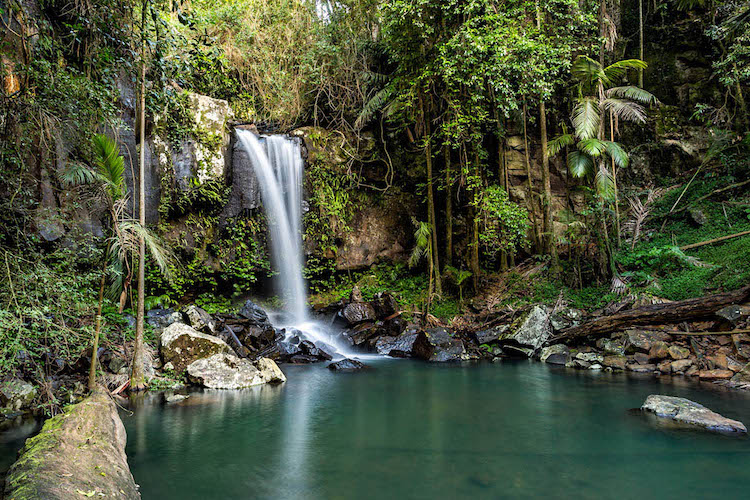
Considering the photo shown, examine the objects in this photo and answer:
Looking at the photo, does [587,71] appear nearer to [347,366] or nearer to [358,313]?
[358,313]

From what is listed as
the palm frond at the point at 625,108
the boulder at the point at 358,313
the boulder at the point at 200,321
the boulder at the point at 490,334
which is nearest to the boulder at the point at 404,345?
the boulder at the point at 358,313

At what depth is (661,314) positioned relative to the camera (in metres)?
8.04

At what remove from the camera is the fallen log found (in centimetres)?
761

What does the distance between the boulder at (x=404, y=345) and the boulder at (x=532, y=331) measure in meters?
1.87

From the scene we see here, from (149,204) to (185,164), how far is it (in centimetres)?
144

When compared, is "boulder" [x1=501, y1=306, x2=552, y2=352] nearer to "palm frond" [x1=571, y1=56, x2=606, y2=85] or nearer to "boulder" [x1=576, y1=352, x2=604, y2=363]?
"boulder" [x1=576, y1=352, x2=604, y2=363]

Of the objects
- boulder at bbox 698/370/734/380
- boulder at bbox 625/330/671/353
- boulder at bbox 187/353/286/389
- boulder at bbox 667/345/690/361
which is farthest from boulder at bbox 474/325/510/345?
boulder at bbox 187/353/286/389

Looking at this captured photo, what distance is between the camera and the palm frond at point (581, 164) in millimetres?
10453

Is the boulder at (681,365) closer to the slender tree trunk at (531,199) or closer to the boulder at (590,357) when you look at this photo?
the boulder at (590,357)

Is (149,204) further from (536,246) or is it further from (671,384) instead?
(671,384)

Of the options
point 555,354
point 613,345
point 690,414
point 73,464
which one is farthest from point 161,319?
point 613,345

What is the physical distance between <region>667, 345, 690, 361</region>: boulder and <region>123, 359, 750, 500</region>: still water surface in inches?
38.7

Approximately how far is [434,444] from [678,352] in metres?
5.82

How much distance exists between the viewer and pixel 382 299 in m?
11.4
